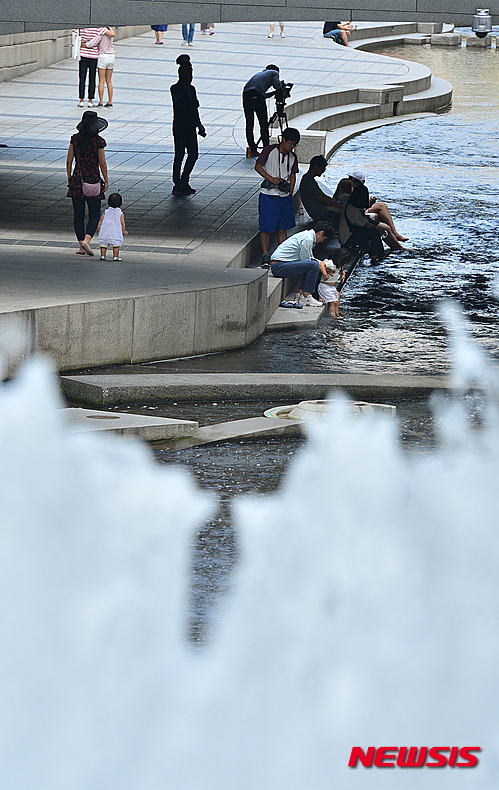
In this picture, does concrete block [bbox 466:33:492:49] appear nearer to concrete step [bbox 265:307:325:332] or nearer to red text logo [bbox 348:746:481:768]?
concrete step [bbox 265:307:325:332]

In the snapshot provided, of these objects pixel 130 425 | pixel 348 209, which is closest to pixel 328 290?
pixel 348 209

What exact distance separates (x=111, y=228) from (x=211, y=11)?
235cm

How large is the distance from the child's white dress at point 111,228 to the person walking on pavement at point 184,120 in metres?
3.61

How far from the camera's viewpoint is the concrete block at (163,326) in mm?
10148

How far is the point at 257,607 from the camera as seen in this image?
5773mm

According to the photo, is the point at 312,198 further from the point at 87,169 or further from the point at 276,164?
the point at 87,169

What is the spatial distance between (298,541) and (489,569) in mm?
1067

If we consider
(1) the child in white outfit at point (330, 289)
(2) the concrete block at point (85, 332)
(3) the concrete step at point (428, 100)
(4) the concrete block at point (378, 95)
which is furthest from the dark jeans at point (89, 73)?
(2) the concrete block at point (85, 332)

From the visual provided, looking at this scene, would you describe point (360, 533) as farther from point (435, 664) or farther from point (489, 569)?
point (435, 664)

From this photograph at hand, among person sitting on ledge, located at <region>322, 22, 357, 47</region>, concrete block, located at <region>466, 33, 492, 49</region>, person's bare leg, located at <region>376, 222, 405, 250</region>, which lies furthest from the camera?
concrete block, located at <region>466, 33, 492, 49</region>

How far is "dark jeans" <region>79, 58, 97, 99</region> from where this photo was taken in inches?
842

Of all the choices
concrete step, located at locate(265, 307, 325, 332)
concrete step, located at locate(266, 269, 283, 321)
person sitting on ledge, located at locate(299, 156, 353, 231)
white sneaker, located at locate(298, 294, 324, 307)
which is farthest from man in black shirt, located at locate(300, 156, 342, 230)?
concrete step, located at locate(265, 307, 325, 332)

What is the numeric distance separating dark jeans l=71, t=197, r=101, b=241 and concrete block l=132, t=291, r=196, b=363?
1803 millimetres

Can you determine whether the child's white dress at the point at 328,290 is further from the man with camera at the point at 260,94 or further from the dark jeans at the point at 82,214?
the man with camera at the point at 260,94
